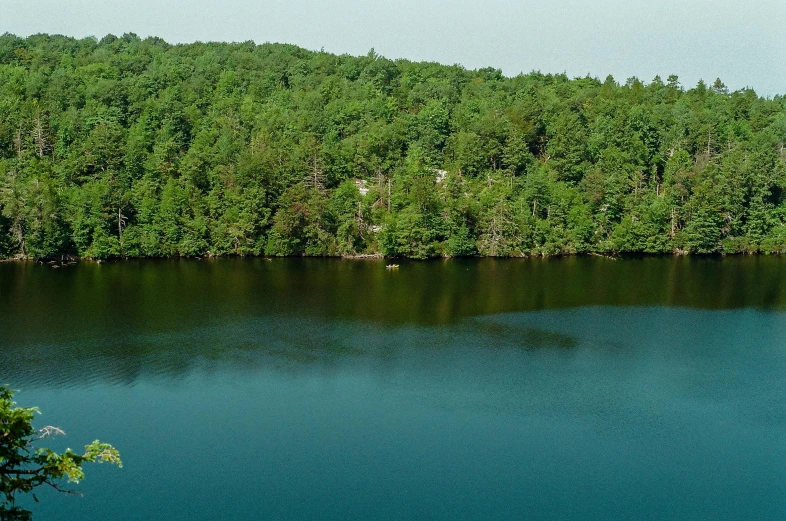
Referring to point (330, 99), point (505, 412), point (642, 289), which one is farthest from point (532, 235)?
point (505, 412)

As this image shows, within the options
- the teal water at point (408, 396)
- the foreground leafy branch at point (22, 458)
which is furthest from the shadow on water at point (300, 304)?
the foreground leafy branch at point (22, 458)

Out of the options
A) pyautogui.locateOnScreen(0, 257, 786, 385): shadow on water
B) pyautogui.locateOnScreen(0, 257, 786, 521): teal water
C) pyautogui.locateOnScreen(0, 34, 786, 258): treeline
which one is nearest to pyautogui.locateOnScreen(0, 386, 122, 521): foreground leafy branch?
pyautogui.locateOnScreen(0, 257, 786, 521): teal water

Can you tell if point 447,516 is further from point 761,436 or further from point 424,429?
point 761,436

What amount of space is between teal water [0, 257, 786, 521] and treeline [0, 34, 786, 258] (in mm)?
14624

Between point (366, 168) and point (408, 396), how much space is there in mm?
50544

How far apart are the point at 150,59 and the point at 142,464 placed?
85319mm

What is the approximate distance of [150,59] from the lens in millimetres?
101938

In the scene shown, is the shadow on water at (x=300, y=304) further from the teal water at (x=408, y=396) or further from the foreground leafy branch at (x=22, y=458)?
the foreground leafy branch at (x=22, y=458)

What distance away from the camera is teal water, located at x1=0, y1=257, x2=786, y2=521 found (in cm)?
2594

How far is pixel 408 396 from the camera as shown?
34250 millimetres

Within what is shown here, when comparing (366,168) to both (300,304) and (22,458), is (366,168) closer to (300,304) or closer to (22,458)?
(300,304)

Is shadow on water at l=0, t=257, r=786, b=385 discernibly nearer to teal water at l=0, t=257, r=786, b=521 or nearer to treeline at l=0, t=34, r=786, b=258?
teal water at l=0, t=257, r=786, b=521

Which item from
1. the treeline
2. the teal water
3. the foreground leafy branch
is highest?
the treeline

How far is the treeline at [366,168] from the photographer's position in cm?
7225
